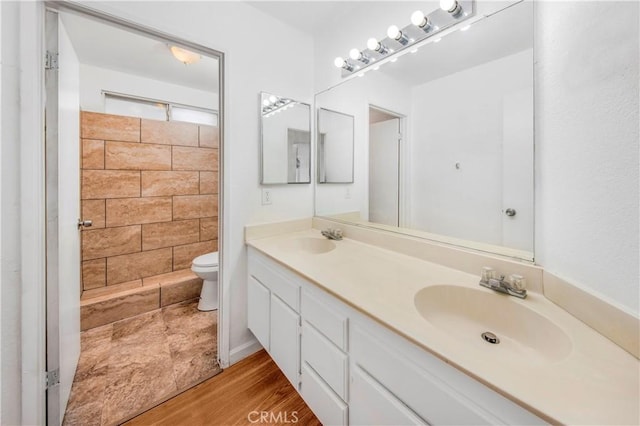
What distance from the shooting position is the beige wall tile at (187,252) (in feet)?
8.95

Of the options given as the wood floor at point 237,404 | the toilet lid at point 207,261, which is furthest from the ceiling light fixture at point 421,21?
the toilet lid at point 207,261

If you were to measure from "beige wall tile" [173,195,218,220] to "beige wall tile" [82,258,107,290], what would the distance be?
774 millimetres

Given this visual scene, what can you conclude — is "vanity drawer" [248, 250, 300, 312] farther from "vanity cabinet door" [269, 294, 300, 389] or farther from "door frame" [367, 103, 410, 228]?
"door frame" [367, 103, 410, 228]

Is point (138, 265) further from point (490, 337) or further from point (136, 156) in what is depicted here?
point (490, 337)

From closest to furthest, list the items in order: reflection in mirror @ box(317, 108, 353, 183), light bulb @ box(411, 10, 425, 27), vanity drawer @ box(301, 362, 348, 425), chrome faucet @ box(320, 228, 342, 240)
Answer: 1. vanity drawer @ box(301, 362, 348, 425)
2. light bulb @ box(411, 10, 425, 27)
3. chrome faucet @ box(320, 228, 342, 240)
4. reflection in mirror @ box(317, 108, 353, 183)

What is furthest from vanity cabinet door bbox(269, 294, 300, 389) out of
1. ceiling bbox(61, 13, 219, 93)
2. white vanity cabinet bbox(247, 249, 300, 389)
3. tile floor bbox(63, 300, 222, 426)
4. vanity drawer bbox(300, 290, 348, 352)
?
ceiling bbox(61, 13, 219, 93)

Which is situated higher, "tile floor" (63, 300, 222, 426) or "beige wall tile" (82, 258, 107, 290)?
"beige wall tile" (82, 258, 107, 290)

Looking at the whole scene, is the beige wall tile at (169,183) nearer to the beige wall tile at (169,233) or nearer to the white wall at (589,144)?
the beige wall tile at (169,233)

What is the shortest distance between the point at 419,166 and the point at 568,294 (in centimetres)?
82

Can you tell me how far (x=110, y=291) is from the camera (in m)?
2.21

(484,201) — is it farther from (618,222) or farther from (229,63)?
(229,63)

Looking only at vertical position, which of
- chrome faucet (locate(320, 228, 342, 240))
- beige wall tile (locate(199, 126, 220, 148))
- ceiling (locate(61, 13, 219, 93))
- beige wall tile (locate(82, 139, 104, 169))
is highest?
ceiling (locate(61, 13, 219, 93))

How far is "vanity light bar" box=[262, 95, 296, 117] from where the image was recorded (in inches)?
67.2

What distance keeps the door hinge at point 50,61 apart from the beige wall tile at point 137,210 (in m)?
1.63
